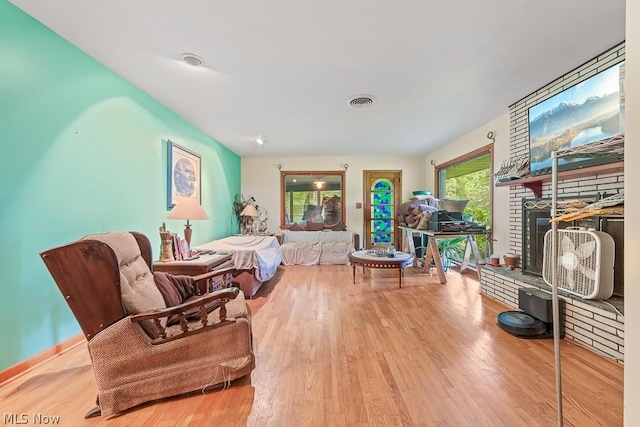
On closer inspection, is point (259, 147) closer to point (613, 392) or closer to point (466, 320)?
point (466, 320)

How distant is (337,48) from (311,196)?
4.36 meters

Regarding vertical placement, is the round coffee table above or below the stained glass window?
below

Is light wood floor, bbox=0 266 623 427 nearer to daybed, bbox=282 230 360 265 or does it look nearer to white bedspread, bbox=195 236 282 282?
white bedspread, bbox=195 236 282 282

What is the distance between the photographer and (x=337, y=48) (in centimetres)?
210

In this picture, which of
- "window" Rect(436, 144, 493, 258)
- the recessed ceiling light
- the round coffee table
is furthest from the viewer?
"window" Rect(436, 144, 493, 258)

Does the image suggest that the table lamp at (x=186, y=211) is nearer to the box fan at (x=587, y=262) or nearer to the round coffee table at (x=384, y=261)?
the round coffee table at (x=384, y=261)

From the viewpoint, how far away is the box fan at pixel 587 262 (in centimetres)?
190

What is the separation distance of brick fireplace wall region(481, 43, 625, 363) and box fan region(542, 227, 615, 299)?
0.14 meters

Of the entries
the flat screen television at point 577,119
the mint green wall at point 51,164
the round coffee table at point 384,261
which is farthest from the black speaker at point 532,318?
the mint green wall at point 51,164

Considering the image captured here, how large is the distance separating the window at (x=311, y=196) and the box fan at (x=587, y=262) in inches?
176

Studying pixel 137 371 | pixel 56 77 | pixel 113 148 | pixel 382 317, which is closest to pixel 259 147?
pixel 113 148

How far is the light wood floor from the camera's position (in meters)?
1.40

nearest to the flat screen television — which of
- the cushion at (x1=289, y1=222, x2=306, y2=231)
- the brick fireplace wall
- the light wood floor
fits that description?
the brick fireplace wall

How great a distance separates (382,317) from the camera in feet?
8.89
